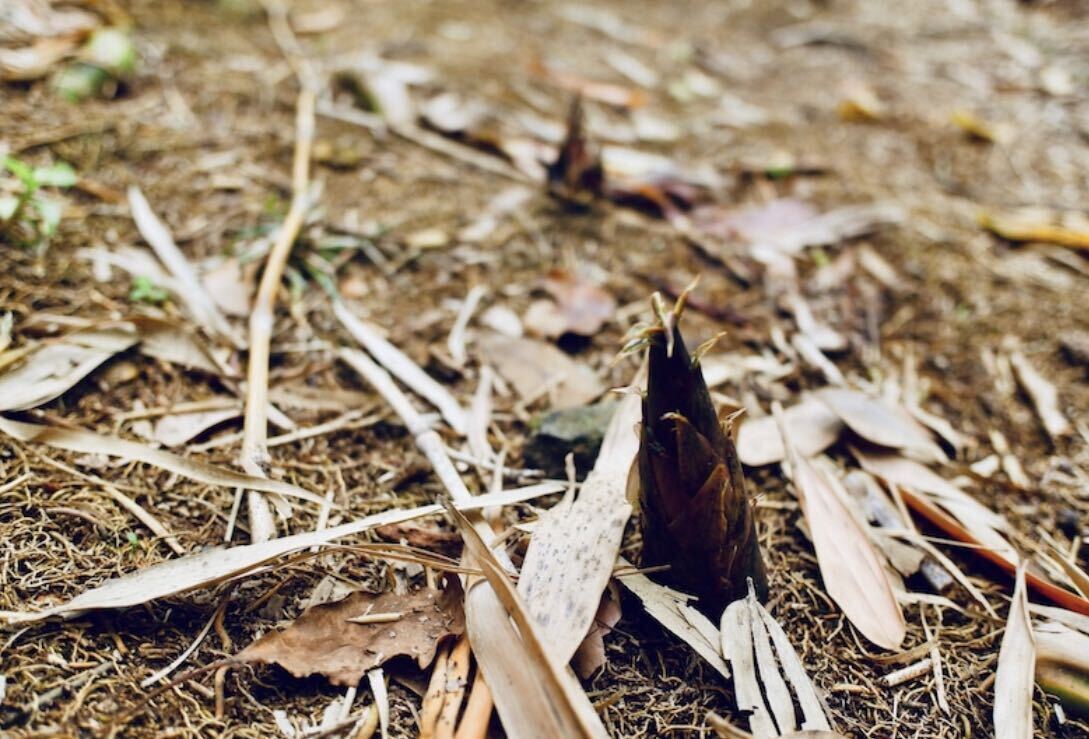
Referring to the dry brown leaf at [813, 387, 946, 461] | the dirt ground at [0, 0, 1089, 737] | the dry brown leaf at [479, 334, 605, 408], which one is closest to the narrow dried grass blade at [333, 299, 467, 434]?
the dirt ground at [0, 0, 1089, 737]

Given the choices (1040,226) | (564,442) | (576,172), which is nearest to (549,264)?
(576,172)

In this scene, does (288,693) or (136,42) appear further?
(136,42)

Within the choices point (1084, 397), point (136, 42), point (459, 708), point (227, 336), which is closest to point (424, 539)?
point (459, 708)

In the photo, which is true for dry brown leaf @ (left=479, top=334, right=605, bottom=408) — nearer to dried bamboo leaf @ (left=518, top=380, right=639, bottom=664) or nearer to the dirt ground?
the dirt ground

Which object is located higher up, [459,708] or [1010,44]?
[1010,44]

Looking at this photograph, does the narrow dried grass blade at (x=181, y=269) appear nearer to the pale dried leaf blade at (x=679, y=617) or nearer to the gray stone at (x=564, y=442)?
the gray stone at (x=564, y=442)

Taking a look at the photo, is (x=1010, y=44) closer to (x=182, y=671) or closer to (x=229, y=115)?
(x=229, y=115)

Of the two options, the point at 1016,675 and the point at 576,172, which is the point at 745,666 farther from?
the point at 576,172
